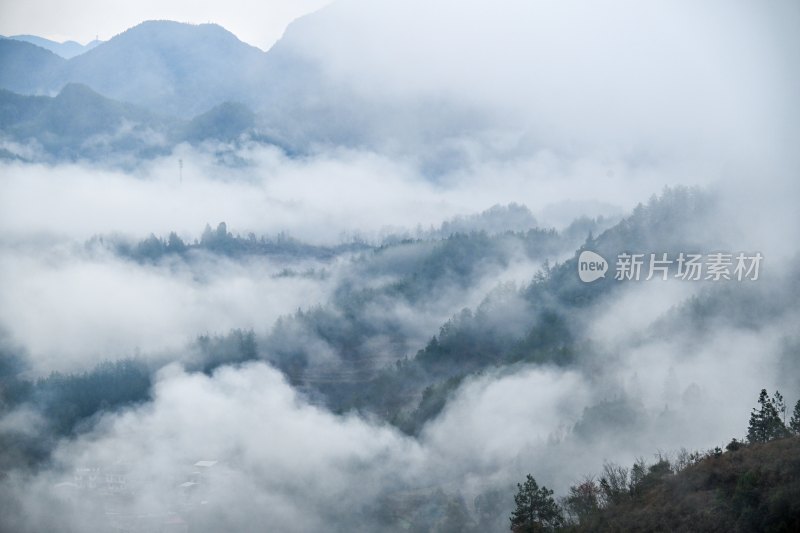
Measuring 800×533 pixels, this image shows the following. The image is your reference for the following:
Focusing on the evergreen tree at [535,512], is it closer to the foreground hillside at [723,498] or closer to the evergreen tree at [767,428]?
the foreground hillside at [723,498]

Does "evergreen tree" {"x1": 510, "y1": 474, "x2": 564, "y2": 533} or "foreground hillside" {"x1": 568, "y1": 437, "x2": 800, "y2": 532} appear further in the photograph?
"evergreen tree" {"x1": 510, "y1": 474, "x2": 564, "y2": 533}

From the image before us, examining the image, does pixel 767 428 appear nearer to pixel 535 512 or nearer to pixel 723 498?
pixel 723 498

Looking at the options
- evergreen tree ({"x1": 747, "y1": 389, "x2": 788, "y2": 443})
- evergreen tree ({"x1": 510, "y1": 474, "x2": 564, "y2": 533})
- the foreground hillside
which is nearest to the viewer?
the foreground hillside

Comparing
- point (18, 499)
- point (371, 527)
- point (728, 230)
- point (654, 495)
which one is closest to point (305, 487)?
point (371, 527)

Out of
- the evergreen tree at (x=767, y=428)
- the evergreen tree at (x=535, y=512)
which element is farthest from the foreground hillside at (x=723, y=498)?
the evergreen tree at (x=767, y=428)

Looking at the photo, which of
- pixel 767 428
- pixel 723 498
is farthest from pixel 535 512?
pixel 723 498

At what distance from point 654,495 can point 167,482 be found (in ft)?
479

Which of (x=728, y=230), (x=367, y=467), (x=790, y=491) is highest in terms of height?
(x=728, y=230)

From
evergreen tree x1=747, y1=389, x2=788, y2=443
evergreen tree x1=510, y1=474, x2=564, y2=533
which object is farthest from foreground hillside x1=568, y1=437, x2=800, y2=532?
evergreen tree x1=747, y1=389, x2=788, y2=443

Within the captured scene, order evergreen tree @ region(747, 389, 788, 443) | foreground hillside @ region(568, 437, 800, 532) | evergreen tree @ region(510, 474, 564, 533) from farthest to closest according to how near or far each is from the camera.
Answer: evergreen tree @ region(510, 474, 564, 533) → evergreen tree @ region(747, 389, 788, 443) → foreground hillside @ region(568, 437, 800, 532)

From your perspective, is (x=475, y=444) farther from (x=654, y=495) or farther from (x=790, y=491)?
(x=790, y=491)

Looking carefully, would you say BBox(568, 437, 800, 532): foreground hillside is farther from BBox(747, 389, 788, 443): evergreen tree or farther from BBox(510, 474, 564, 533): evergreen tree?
BBox(747, 389, 788, 443): evergreen tree

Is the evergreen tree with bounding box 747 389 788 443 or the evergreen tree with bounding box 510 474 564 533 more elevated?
the evergreen tree with bounding box 747 389 788 443

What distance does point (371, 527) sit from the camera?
16262cm
